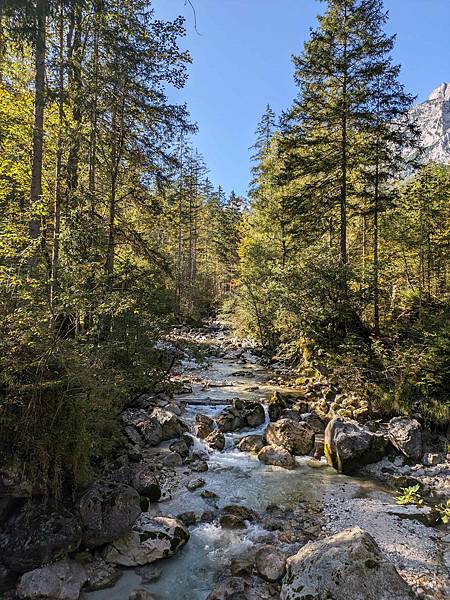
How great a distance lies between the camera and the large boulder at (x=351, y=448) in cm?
855

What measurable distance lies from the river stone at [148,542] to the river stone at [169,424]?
3883 mm

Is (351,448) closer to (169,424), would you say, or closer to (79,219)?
(169,424)

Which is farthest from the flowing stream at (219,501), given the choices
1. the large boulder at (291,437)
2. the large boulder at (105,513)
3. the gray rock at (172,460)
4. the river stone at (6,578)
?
the river stone at (6,578)

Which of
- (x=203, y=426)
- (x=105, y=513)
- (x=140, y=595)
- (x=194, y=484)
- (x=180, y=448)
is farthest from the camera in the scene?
(x=203, y=426)

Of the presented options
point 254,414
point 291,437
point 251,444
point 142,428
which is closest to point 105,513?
point 142,428

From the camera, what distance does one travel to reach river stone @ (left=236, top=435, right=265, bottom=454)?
32.1ft

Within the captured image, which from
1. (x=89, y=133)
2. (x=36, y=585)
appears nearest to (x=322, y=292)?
(x=89, y=133)

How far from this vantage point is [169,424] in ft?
33.9

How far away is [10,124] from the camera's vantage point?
9977 mm

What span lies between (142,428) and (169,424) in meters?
0.75

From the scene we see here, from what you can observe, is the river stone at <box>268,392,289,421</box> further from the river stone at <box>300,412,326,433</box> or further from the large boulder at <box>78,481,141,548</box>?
the large boulder at <box>78,481,141,548</box>

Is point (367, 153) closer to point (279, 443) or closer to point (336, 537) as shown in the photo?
point (279, 443)

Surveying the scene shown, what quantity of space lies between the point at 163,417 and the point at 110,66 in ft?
31.0

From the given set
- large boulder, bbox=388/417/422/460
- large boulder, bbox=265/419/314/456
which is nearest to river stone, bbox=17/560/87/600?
large boulder, bbox=265/419/314/456
